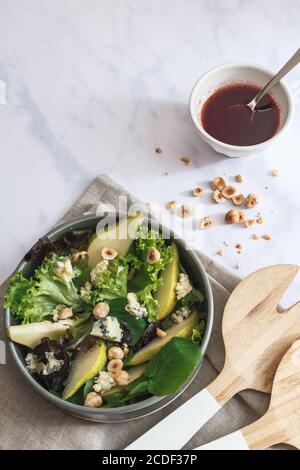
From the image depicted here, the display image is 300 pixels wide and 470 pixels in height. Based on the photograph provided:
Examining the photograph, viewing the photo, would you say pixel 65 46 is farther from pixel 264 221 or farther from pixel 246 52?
A: pixel 264 221

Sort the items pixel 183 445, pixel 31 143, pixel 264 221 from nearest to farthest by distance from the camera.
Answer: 1. pixel 183 445
2. pixel 264 221
3. pixel 31 143

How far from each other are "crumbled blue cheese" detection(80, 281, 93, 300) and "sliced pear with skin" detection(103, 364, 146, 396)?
187mm

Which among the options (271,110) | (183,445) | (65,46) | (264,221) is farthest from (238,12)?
(183,445)

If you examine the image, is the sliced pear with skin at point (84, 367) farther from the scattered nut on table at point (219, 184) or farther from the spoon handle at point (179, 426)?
the scattered nut on table at point (219, 184)

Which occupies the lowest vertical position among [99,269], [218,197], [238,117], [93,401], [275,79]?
[93,401]

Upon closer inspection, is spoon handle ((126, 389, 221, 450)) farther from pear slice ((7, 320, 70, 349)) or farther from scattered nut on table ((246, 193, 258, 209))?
scattered nut on table ((246, 193, 258, 209))

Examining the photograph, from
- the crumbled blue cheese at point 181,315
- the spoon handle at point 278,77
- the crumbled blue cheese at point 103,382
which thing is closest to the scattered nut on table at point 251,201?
the spoon handle at point 278,77

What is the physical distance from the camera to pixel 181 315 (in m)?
1.47

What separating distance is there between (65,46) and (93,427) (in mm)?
1066

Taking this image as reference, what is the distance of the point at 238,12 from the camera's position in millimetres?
1886

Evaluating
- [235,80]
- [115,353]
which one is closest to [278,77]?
[235,80]

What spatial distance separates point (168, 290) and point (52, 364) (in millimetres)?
301

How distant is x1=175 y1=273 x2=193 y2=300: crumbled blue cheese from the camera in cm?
146

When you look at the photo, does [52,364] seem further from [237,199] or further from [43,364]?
[237,199]
